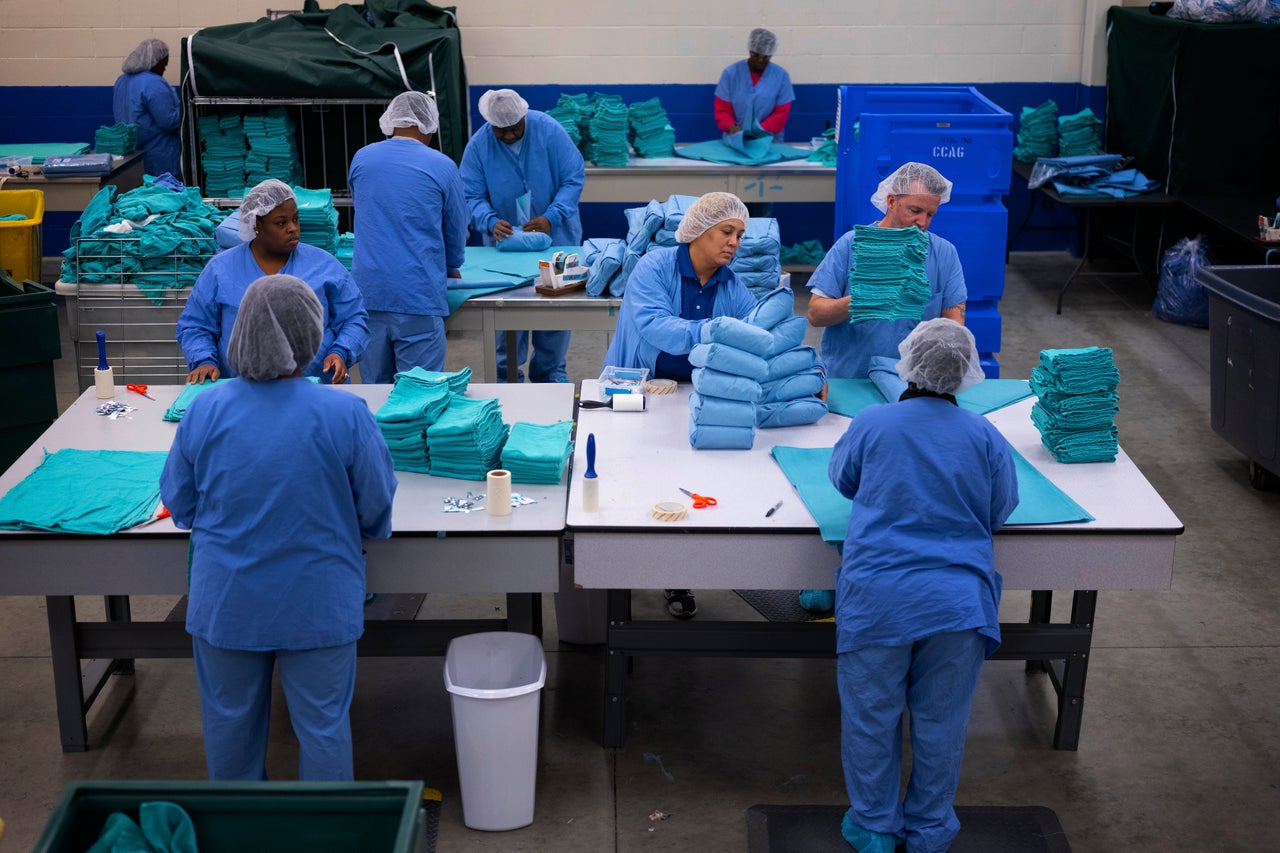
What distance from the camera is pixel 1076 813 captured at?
363 cm

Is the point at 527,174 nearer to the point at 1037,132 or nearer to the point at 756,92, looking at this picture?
the point at 756,92

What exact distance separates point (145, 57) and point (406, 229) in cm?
434

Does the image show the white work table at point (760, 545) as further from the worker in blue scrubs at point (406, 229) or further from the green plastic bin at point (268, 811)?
the worker in blue scrubs at point (406, 229)

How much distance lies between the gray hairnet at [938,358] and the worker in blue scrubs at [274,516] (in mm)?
1304

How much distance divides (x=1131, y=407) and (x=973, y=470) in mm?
4083

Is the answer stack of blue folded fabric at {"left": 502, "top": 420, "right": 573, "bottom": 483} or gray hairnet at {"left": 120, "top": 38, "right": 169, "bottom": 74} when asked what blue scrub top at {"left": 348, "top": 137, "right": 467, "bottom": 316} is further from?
gray hairnet at {"left": 120, "top": 38, "right": 169, "bottom": 74}

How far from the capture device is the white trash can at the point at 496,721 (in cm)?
337

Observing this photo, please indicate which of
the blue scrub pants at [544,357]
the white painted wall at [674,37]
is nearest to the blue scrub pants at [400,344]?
the blue scrub pants at [544,357]

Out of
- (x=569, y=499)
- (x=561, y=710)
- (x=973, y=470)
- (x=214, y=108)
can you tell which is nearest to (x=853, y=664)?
(x=973, y=470)

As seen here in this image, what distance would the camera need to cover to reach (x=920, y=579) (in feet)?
10.1

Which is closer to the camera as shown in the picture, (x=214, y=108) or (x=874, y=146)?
(x=874, y=146)

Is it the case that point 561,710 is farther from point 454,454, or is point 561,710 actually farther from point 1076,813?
point 1076,813

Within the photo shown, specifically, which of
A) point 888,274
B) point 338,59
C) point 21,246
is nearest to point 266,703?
point 888,274

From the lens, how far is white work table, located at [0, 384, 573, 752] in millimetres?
3420
